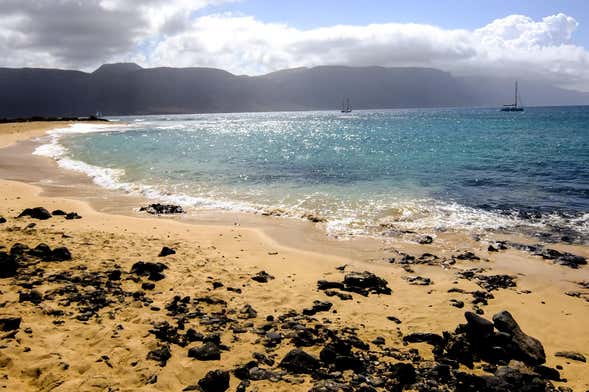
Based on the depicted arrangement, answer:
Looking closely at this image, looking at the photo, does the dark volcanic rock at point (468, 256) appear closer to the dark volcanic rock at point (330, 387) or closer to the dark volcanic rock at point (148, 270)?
the dark volcanic rock at point (330, 387)

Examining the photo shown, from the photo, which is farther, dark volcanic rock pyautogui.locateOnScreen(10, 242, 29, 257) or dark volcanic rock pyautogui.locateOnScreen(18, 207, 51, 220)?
dark volcanic rock pyautogui.locateOnScreen(18, 207, 51, 220)

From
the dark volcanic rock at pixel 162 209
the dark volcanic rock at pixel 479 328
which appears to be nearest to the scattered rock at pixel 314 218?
the dark volcanic rock at pixel 162 209

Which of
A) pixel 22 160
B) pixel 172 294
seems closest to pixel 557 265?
pixel 172 294

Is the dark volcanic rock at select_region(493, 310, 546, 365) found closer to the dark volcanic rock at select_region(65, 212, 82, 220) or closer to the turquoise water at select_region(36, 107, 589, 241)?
the turquoise water at select_region(36, 107, 589, 241)

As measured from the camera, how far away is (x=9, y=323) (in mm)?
7375

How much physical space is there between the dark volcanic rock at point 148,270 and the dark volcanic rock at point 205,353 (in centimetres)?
359

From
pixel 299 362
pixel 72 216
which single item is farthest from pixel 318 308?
pixel 72 216

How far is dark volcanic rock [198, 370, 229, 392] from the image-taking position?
624 centimetres

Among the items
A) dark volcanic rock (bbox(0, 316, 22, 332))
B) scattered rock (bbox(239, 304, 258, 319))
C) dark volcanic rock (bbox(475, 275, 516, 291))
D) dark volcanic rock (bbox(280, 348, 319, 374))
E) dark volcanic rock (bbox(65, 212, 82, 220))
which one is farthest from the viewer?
dark volcanic rock (bbox(65, 212, 82, 220))

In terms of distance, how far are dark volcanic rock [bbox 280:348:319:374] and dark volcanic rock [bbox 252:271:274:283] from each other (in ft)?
12.8

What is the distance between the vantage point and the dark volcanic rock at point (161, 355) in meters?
6.88

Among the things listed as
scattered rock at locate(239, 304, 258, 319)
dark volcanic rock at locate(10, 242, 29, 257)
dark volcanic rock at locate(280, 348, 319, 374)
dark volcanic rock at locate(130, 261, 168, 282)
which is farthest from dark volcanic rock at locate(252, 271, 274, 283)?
dark volcanic rock at locate(10, 242, 29, 257)

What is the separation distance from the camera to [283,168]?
33844 mm

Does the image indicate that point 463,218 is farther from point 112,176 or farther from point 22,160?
point 22,160
